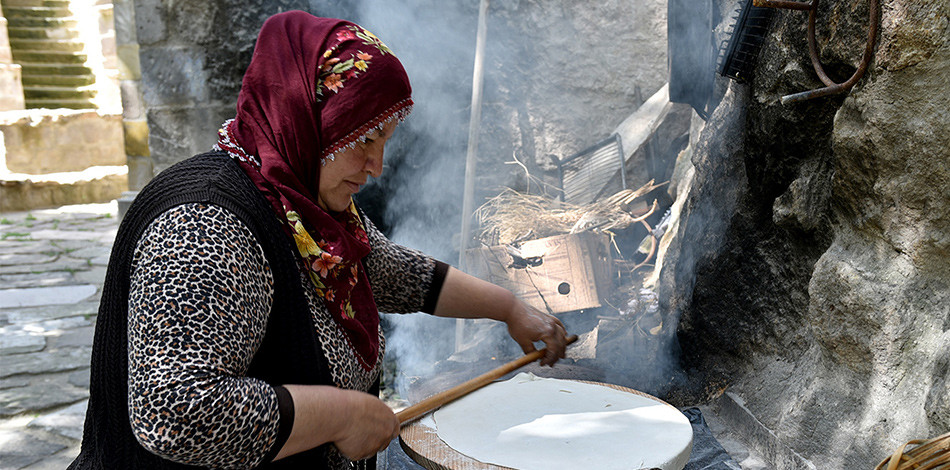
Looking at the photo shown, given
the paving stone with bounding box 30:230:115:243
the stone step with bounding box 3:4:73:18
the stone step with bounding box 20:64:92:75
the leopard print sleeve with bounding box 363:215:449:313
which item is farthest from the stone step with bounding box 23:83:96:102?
the leopard print sleeve with bounding box 363:215:449:313

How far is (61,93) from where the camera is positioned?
A: 42.8 feet

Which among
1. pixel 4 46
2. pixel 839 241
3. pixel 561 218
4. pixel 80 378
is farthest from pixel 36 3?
pixel 839 241

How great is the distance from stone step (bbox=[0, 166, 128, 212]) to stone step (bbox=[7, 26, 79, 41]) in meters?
3.86

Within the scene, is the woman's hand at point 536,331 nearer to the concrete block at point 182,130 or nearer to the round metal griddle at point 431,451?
the round metal griddle at point 431,451

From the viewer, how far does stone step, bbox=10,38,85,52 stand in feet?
43.7

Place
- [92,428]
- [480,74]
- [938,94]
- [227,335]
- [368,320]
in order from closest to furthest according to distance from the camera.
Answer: [227,335], [938,94], [92,428], [368,320], [480,74]

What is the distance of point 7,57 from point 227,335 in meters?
13.2

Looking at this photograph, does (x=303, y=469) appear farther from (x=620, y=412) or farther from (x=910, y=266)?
(x=910, y=266)

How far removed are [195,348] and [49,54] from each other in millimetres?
14516

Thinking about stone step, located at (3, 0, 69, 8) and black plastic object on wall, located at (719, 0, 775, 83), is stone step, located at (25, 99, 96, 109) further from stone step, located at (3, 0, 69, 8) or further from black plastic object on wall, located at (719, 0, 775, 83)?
black plastic object on wall, located at (719, 0, 775, 83)

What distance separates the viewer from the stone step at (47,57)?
13.2 metres

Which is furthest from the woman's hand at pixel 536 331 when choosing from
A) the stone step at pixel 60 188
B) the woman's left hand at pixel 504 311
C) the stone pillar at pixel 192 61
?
the stone step at pixel 60 188

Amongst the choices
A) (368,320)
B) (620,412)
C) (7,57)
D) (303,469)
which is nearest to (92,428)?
(303,469)

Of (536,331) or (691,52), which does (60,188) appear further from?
(536,331)
